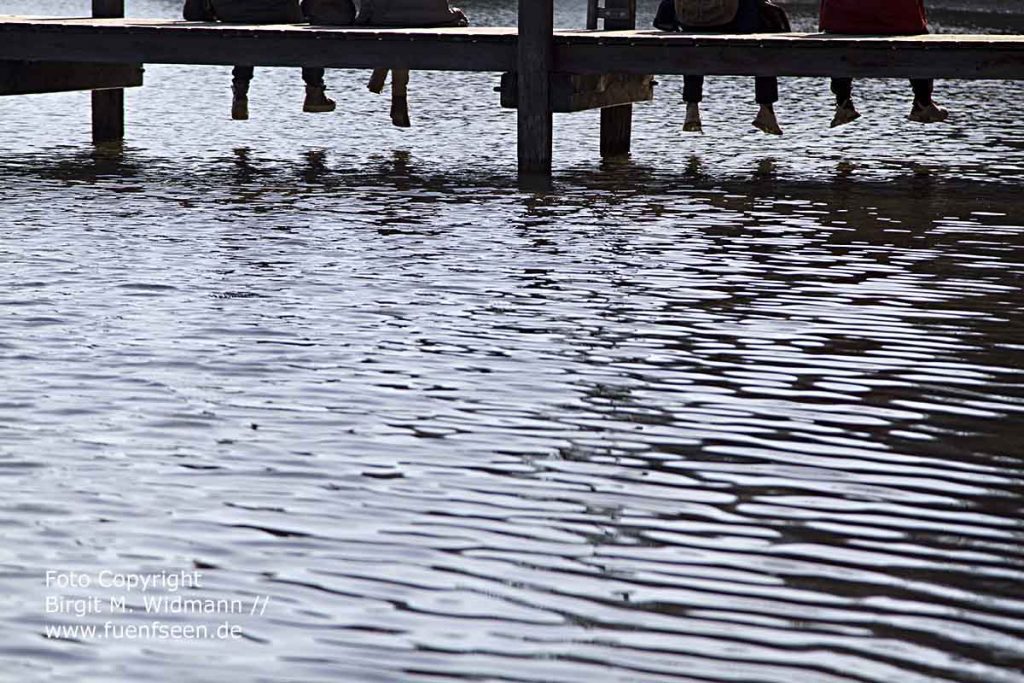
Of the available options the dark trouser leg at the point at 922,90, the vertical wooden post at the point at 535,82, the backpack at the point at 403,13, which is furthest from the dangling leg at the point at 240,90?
the dark trouser leg at the point at 922,90

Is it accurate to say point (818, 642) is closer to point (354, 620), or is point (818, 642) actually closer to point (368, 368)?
point (354, 620)

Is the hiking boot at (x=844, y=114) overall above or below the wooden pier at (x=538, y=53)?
below

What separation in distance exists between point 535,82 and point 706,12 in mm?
1386

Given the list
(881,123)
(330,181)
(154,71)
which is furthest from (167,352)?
(154,71)

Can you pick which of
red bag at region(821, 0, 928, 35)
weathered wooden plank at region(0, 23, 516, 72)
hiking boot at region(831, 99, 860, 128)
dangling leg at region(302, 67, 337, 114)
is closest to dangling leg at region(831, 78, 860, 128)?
hiking boot at region(831, 99, 860, 128)

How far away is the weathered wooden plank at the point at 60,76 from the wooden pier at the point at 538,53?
19mm

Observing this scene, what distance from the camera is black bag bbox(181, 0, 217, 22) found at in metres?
16.6

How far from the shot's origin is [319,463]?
239 inches

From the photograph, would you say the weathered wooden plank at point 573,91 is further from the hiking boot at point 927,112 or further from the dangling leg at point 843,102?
the hiking boot at point 927,112

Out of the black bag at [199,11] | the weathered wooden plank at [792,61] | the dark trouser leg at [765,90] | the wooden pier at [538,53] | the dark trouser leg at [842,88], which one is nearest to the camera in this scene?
the weathered wooden plank at [792,61]

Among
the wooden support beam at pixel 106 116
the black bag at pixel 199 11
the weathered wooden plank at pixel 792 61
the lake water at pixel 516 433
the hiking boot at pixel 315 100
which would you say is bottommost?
the lake water at pixel 516 433

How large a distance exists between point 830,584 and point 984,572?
0.44 metres

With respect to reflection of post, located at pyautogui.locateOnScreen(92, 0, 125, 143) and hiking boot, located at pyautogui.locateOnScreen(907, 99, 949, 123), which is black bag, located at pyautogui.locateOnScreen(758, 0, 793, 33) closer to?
hiking boot, located at pyautogui.locateOnScreen(907, 99, 949, 123)

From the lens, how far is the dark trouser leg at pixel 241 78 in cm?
1727
